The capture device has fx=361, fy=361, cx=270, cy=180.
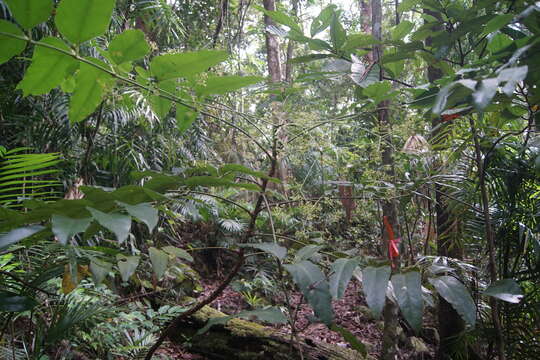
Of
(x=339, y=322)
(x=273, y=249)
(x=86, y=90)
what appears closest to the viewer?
(x=273, y=249)

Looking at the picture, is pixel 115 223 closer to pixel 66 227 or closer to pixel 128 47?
pixel 66 227

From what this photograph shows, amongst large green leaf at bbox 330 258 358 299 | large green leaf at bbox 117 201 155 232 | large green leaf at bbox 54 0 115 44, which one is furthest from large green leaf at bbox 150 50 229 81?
large green leaf at bbox 330 258 358 299

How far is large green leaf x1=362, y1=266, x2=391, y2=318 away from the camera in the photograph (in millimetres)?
492

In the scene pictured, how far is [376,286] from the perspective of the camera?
0.51 meters

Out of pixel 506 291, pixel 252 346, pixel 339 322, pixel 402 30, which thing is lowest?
pixel 339 322

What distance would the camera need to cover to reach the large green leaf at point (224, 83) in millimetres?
773

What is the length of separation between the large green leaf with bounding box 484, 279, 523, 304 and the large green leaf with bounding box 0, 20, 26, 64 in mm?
892

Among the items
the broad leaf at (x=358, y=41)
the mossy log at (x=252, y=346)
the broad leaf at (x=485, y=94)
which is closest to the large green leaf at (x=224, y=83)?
the broad leaf at (x=358, y=41)

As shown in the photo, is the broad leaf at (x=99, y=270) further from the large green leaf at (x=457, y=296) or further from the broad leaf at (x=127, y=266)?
the large green leaf at (x=457, y=296)

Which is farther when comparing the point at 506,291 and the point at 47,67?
the point at 47,67

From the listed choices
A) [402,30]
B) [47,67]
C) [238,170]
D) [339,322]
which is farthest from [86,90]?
[339,322]

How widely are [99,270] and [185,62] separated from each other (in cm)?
41

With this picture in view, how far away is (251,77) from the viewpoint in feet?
2.51

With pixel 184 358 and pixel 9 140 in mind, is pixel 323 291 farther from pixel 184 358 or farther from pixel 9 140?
pixel 9 140
